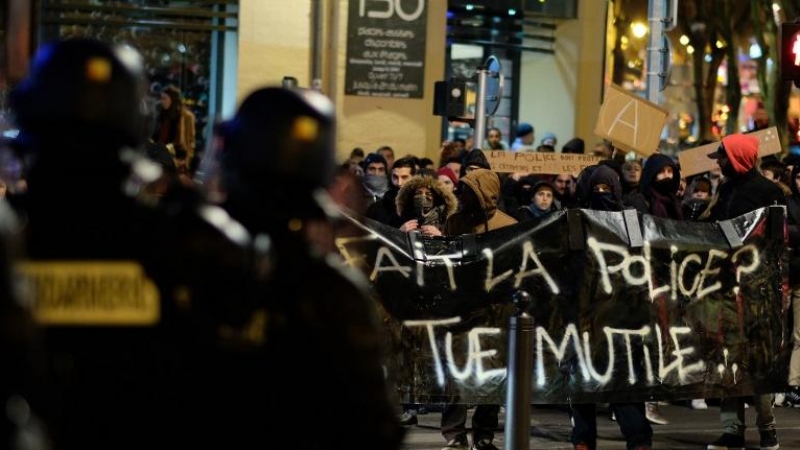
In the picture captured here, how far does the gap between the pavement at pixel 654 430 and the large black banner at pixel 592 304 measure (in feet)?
2.85

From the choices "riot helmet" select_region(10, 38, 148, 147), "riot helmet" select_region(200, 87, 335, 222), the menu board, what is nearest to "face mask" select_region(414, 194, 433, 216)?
"riot helmet" select_region(200, 87, 335, 222)

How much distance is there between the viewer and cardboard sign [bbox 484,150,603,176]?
13.4 metres

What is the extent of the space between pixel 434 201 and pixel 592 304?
1.75 meters

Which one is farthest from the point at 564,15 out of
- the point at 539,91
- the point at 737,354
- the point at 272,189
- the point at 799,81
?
the point at 272,189

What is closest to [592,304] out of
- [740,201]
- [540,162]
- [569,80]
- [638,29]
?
[740,201]

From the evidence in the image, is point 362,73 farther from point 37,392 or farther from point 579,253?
point 37,392

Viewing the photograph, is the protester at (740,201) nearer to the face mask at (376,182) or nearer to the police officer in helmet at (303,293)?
the face mask at (376,182)

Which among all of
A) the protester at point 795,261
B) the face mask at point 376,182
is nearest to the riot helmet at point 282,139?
the protester at point 795,261

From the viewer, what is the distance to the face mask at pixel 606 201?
1096cm

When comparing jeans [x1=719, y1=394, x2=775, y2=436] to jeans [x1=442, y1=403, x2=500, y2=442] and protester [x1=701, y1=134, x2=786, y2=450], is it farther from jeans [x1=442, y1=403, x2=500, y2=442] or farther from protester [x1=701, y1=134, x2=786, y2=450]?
jeans [x1=442, y1=403, x2=500, y2=442]

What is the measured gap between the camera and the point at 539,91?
25891 mm

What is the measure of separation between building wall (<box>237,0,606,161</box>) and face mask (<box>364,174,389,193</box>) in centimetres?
564

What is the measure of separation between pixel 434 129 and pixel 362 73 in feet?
4.78

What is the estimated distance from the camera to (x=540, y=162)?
13.7 meters
